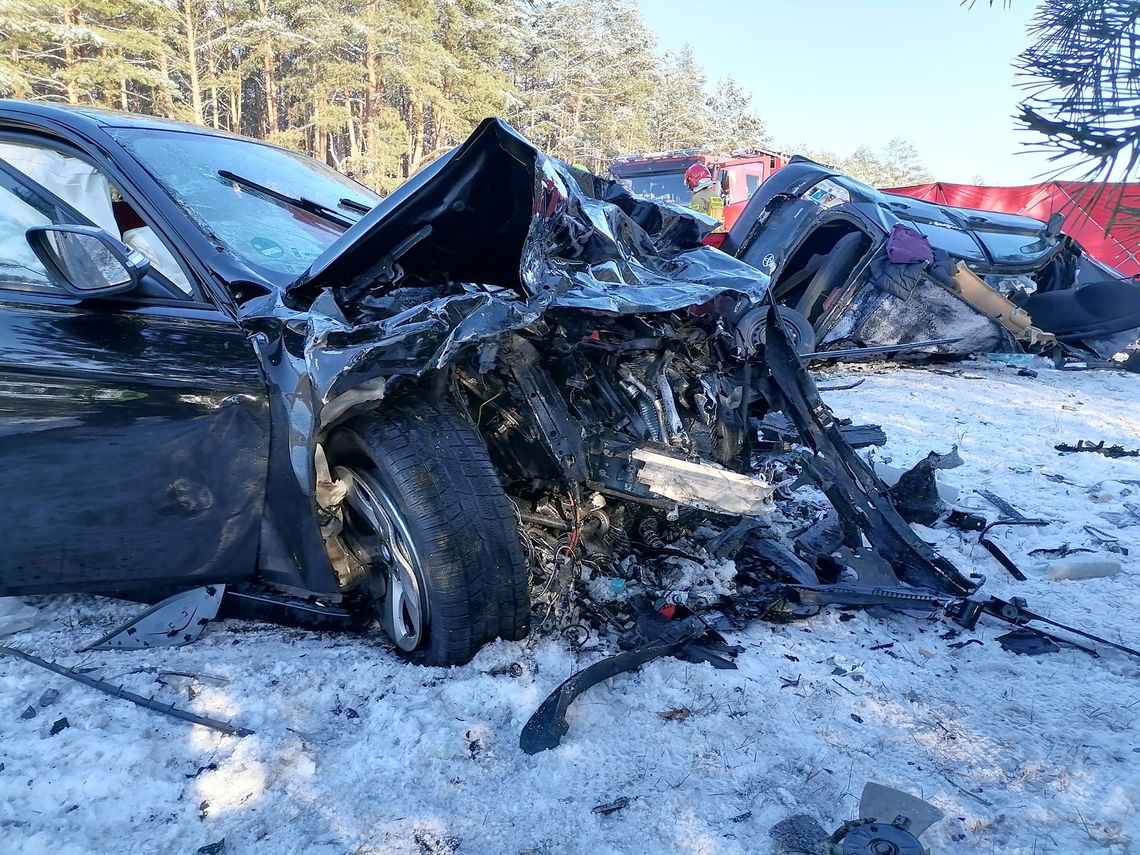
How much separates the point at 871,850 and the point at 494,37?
88.1 ft

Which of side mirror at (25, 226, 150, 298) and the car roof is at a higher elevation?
the car roof

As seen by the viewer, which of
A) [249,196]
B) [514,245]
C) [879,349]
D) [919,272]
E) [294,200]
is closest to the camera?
[514,245]

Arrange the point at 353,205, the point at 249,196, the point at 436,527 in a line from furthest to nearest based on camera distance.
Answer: the point at 353,205, the point at 249,196, the point at 436,527

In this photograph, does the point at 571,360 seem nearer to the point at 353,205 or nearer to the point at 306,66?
the point at 353,205

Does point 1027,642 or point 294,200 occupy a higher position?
point 294,200

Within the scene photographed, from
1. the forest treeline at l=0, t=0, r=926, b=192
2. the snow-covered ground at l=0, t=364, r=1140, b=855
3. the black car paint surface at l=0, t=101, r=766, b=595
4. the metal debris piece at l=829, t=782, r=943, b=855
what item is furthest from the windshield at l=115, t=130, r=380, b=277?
the forest treeline at l=0, t=0, r=926, b=192

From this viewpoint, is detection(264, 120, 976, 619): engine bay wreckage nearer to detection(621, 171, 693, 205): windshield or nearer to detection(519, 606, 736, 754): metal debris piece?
detection(519, 606, 736, 754): metal debris piece

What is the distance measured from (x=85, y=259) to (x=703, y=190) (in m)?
9.49

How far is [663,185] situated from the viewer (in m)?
11.3

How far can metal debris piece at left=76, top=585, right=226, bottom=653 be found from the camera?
2.23 metres

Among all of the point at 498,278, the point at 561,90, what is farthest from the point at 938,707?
the point at 561,90

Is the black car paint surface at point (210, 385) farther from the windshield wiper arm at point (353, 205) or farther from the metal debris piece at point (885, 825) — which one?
the metal debris piece at point (885, 825)

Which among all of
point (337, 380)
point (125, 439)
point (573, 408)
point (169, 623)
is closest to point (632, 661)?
point (573, 408)

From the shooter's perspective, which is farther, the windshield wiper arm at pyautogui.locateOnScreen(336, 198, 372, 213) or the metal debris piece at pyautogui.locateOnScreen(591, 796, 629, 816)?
the windshield wiper arm at pyautogui.locateOnScreen(336, 198, 372, 213)
